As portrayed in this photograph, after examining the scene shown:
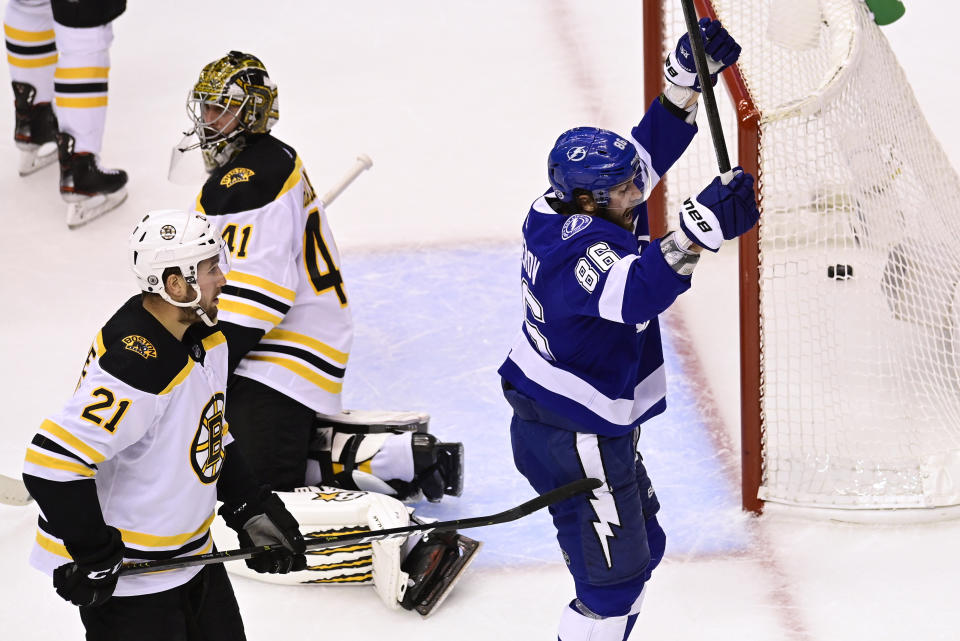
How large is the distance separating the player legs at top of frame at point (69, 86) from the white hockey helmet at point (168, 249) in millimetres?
2929

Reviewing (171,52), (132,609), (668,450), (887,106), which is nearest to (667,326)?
(668,450)

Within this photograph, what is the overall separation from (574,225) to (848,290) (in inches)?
58.4

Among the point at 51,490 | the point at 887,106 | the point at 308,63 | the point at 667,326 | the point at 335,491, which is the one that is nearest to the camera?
the point at 51,490

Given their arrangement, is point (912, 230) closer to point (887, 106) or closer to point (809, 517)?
point (887, 106)

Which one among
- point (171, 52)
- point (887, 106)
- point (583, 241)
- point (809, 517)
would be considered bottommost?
point (171, 52)

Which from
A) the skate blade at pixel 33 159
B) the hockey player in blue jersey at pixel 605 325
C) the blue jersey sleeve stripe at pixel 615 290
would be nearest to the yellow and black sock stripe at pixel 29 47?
the skate blade at pixel 33 159

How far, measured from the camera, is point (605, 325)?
2689 millimetres

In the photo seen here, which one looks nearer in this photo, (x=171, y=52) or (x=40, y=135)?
(x=40, y=135)

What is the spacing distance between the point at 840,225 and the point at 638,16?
119 inches

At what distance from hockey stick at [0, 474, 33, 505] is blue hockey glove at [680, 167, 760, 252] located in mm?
2057

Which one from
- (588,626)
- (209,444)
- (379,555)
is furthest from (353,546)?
(209,444)

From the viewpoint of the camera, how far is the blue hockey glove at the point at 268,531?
2.60 metres

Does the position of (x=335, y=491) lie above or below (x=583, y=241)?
below

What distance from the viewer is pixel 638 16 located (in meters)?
6.68
